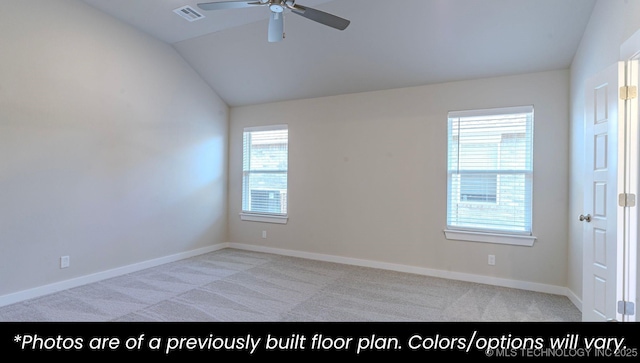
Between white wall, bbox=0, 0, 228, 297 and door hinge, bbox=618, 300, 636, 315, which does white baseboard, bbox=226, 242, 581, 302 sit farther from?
white wall, bbox=0, 0, 228, 297

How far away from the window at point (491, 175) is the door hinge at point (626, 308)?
1.58m

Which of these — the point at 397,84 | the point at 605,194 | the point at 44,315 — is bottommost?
the point at 44,315

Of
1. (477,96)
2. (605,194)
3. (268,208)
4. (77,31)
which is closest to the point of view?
(605,194)

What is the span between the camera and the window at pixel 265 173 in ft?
18.3

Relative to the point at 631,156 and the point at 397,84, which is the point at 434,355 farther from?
the point at 397,84

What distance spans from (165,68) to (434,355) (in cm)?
481

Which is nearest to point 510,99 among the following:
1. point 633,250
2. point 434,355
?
point 633,250

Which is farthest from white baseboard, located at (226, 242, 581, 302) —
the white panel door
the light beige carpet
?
the white panel door

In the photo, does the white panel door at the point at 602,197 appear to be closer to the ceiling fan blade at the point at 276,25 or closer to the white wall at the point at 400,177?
the white wall at the point at 400,177

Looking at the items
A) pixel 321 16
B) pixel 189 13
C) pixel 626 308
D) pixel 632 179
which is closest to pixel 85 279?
pixel 189 13

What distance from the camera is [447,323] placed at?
9.75ft

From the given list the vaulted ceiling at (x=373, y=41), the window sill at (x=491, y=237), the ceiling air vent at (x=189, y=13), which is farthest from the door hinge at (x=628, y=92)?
the ceiling air vent at (x=189, y=13)

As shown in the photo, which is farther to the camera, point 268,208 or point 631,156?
point 268,208

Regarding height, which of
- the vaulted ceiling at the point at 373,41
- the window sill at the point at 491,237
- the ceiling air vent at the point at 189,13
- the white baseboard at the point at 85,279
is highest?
the ceiling air vent at the point at 189,13
